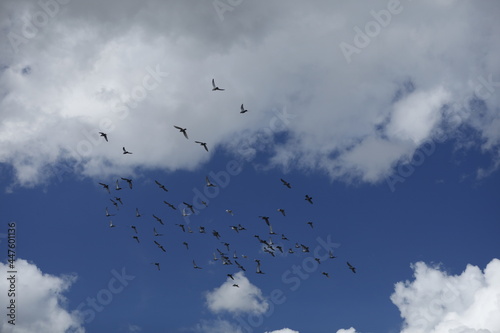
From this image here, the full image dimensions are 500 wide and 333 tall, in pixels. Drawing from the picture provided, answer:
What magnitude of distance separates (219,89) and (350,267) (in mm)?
69033

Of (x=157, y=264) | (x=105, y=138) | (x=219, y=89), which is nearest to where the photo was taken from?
(x=219, y=89)

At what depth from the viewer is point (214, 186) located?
136 m

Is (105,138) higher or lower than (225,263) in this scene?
higher

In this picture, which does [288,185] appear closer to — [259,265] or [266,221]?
[266,221]

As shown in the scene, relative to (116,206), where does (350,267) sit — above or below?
below

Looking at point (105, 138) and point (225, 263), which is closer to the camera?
point (105, 138)

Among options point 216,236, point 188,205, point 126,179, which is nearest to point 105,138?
Result: point 126,179

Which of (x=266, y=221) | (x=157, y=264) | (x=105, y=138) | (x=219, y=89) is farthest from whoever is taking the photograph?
(x=157, y=264)

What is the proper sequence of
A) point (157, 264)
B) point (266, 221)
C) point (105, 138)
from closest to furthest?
point (105, 138)
point (266, 221)
point (157, 264)

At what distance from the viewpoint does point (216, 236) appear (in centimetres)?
15012

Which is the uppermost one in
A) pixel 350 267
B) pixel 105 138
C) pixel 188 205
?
pixel 105 138

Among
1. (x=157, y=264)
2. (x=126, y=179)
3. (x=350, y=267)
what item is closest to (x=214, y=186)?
(x=126, y=179)

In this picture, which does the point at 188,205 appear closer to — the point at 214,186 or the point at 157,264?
the point at 214,186

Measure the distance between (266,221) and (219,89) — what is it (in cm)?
3753
